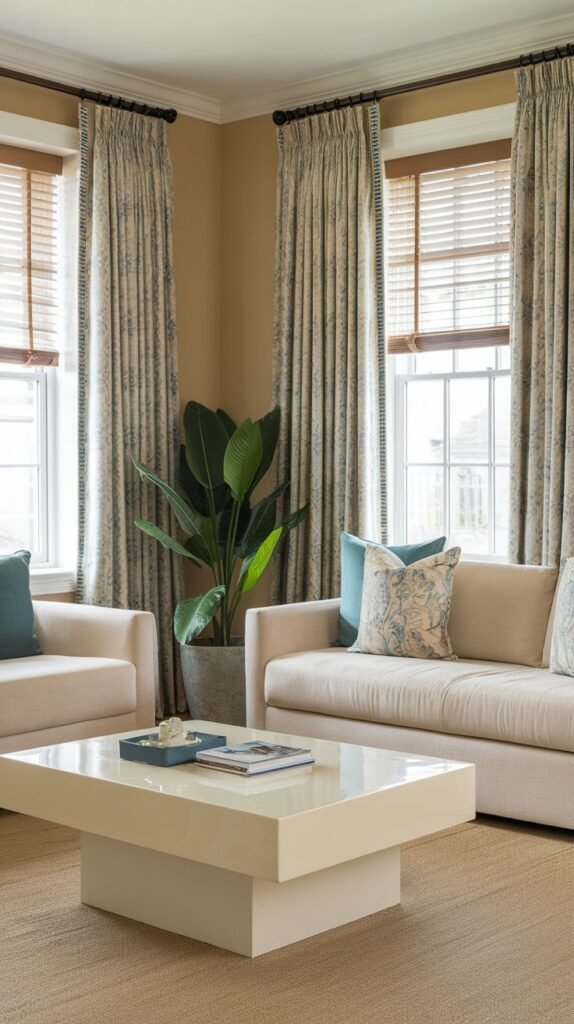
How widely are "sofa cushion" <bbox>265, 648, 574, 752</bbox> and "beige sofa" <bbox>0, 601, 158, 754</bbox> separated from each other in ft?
1.72

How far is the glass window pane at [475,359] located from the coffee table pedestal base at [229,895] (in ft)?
9.19

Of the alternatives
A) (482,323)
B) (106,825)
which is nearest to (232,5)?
(482,323)

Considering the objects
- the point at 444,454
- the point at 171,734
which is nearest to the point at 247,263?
the point at 444,454

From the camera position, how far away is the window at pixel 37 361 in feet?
18.0

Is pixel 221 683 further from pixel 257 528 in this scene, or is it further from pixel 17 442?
pixel 17 442

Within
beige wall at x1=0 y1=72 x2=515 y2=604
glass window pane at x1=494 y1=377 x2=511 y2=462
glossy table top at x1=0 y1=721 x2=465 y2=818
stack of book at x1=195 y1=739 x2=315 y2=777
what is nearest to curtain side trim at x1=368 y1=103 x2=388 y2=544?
glass window pane at x1=494 y1=377 x2=511 y2=462

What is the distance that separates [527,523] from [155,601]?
1921 mm

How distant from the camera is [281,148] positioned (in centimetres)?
591

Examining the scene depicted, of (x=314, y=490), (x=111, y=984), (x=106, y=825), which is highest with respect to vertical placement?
(x=314, y=490)

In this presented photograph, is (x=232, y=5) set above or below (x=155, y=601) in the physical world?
above

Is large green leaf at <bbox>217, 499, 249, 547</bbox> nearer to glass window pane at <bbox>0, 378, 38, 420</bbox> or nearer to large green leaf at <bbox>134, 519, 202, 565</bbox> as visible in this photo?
large green leaf at <bbox>134, 519, 202, 565</bbox>

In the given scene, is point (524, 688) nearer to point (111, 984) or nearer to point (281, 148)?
point (111, 984)

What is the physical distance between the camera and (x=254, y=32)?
5.18 meters

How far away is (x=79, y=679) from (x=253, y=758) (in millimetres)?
1421
